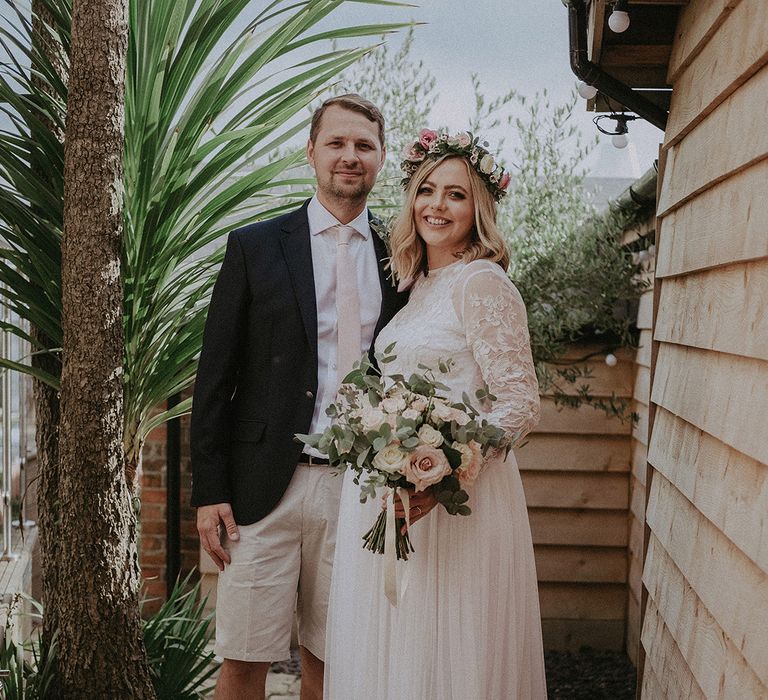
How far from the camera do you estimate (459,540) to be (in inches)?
83.4

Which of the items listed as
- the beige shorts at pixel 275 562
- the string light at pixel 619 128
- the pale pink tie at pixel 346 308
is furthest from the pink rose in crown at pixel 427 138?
the string light at pixel 619 128

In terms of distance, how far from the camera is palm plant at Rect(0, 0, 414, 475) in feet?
8.46

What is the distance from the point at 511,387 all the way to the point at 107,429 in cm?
110

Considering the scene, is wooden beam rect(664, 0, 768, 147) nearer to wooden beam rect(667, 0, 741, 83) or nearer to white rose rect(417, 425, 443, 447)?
wooden beam rect(667, 0, 741, 83)

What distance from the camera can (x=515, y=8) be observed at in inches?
746

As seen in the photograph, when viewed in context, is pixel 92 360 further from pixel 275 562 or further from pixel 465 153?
pixel 465 153

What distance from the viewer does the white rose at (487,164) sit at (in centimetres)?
228

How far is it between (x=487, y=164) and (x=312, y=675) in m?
1.55

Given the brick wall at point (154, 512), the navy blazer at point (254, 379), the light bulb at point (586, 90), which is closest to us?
the navy blazer at point (254, 379)

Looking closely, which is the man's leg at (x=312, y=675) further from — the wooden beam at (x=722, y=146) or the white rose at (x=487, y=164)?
the wooden beam at (x=722, y=146)

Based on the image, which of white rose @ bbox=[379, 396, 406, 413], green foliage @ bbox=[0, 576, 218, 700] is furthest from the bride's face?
green foliage @ bbox=[0, 576, 218, 700]

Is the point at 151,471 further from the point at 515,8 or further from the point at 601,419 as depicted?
the point at 515,8

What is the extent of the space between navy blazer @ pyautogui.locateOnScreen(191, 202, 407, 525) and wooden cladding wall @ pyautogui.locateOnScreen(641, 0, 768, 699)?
84 cm

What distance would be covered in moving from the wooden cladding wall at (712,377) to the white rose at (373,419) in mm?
698
